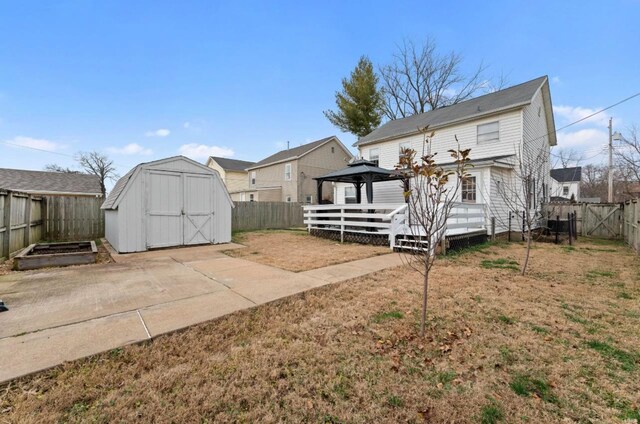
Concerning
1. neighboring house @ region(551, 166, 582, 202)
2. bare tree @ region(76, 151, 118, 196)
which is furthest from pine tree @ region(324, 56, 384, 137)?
bare tree @ region(76, 151, 118, 196)

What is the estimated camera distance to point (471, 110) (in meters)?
14.0

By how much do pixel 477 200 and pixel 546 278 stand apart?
714 centimetres

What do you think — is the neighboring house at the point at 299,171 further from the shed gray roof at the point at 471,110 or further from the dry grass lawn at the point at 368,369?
the dry grass lawn at the point at 368,369

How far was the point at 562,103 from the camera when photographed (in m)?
16.8

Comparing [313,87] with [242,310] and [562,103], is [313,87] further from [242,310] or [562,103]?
[242,310]

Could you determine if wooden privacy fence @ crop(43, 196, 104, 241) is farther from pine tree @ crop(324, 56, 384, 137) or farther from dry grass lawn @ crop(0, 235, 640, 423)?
pine tree @ crop(324, 56, 384, 137)

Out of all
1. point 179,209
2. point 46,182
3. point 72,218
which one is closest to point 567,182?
point 179,209

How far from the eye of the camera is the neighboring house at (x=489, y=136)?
1164 centimetres

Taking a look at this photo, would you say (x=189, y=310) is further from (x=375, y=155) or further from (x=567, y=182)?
(x=567, y=182)

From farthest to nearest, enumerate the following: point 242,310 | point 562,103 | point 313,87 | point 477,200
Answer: point 313,87, point 562,103, point 477,200, point 242,310

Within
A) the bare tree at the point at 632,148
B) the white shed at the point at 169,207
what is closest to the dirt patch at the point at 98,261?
the white shed at the point at 169,207

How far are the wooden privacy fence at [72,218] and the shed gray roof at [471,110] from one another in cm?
1440

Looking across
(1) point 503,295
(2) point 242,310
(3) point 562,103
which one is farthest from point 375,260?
(3) point 562,103

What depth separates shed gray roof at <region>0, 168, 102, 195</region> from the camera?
18297 millimetres
